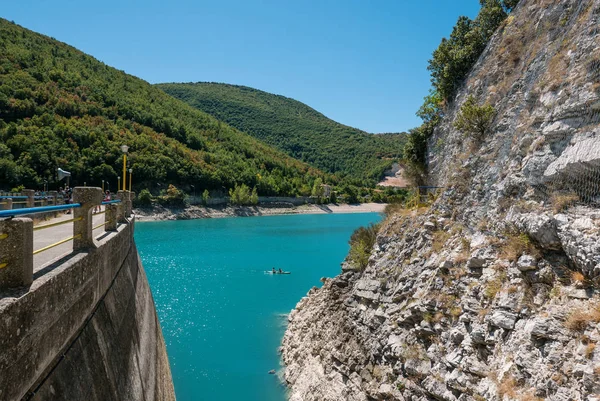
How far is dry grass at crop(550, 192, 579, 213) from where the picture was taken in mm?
9773

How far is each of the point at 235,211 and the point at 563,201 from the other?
4223 inches

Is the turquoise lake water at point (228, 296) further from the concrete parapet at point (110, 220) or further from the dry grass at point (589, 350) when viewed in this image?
the dry grass at point (589, 350)

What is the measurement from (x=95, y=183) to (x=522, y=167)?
94521 mm

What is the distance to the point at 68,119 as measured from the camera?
101 meters

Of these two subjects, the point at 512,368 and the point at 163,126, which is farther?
the point at 163,126

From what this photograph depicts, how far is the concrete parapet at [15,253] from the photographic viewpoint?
4.71 m

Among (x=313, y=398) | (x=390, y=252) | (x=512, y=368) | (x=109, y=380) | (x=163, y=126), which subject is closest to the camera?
(x=109, y=380)

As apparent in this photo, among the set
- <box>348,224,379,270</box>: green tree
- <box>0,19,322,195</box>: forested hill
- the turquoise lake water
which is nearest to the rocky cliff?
<box>348,224,379,270</box>: green tree

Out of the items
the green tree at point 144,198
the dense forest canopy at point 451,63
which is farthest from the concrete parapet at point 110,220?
the green tree at point 144,198

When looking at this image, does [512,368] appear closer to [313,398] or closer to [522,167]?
[522,167]

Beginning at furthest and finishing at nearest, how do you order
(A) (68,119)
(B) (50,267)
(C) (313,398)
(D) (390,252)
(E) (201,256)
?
1. (A) (68,119)
2. (E) (201,256)
3. (D) (390,252)
4. (C) (313,398)
5. (B) (50,267)

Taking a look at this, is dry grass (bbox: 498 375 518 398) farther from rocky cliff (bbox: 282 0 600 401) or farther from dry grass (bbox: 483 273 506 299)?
dry grass (bbox: 483 273 506 299)

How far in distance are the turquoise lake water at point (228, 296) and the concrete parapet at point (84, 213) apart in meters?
14.8

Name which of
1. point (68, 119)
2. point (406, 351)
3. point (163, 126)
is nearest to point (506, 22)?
point (406, 351)
